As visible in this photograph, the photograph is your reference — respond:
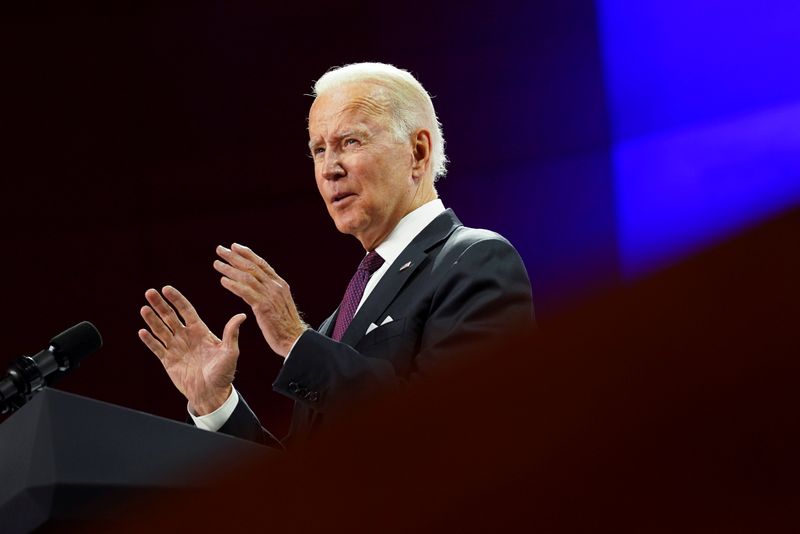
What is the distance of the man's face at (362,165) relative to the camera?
1.98 metres

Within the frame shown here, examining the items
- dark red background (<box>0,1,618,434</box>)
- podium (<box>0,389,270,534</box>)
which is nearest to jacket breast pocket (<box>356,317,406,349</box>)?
podium (<box>0,389,270,534</box>)

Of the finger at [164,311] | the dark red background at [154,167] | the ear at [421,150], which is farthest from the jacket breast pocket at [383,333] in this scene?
the dark red background at [154,167]

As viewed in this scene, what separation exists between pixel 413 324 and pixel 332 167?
0.43 m

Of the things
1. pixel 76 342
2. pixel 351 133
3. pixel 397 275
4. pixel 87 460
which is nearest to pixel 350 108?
pixel 351 133

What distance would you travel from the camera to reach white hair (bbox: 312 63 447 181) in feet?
6.72

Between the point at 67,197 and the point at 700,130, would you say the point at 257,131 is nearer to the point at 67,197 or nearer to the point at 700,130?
the point at 67,197

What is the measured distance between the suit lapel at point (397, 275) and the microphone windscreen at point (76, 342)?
1.59 feet

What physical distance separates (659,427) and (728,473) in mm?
64

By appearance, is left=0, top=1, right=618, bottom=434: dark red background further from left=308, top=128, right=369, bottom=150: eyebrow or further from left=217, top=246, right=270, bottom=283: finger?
left=217, top=246, right=270, bottom=283: finger

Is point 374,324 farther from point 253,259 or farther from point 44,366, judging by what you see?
point 44,366

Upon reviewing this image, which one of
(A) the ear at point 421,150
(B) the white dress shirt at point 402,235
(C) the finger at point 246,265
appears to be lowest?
(C) the finger at point 246,265

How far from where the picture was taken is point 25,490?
989mm

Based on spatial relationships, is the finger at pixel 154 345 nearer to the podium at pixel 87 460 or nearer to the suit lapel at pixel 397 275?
the suit lapel at pixel 397 275

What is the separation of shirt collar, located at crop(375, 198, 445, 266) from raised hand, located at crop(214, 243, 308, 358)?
0.42 metres
